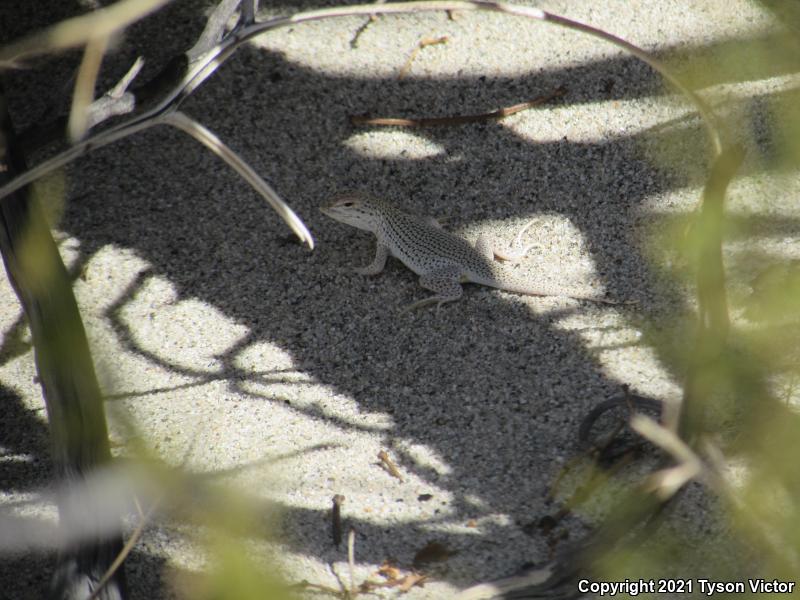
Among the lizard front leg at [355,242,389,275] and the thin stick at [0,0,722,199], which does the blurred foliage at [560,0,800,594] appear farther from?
the lizard front leg at [355,242,389,275]

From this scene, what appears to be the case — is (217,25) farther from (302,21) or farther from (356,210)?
(356,210)

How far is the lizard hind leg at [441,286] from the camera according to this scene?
3.41 m

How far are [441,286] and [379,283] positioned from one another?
0.33 m

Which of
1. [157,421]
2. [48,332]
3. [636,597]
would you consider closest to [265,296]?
[157,421]

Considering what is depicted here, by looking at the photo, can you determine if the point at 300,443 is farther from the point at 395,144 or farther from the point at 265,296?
the point at 395,144

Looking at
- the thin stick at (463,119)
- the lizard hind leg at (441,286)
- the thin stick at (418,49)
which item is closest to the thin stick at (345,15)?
the lizard hind leg at (441,286)

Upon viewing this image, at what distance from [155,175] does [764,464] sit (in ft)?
9.53

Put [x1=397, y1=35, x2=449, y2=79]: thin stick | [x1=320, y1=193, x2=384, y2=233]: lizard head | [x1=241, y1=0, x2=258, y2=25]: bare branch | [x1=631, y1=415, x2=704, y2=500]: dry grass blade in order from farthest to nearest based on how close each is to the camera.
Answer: [x1=397, y1=35, x2=449, y2=79]: thin stick → [x1=320, y1=193, x2=384, y2=233]: lizard head → [x1=241, y1=0, x2=258, y2=25]: bare branch → [x1=631, y1=415, x2=704, y2=500]: dry grass blade

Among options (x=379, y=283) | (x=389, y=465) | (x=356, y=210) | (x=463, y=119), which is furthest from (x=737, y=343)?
(x=463, y=119)

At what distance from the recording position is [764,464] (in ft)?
8.05

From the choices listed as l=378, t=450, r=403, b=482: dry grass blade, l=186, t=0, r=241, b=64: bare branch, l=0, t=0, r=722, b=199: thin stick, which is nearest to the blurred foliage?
l=0, t=0, r=722, b=199: thin stick

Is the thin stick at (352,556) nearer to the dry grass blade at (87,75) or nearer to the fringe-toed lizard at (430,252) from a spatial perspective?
the fringe-toed lizard at (430,252)

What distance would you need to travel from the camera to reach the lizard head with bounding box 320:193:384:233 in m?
3.62

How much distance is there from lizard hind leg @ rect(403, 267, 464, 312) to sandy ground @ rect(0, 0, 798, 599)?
5 centimetres
